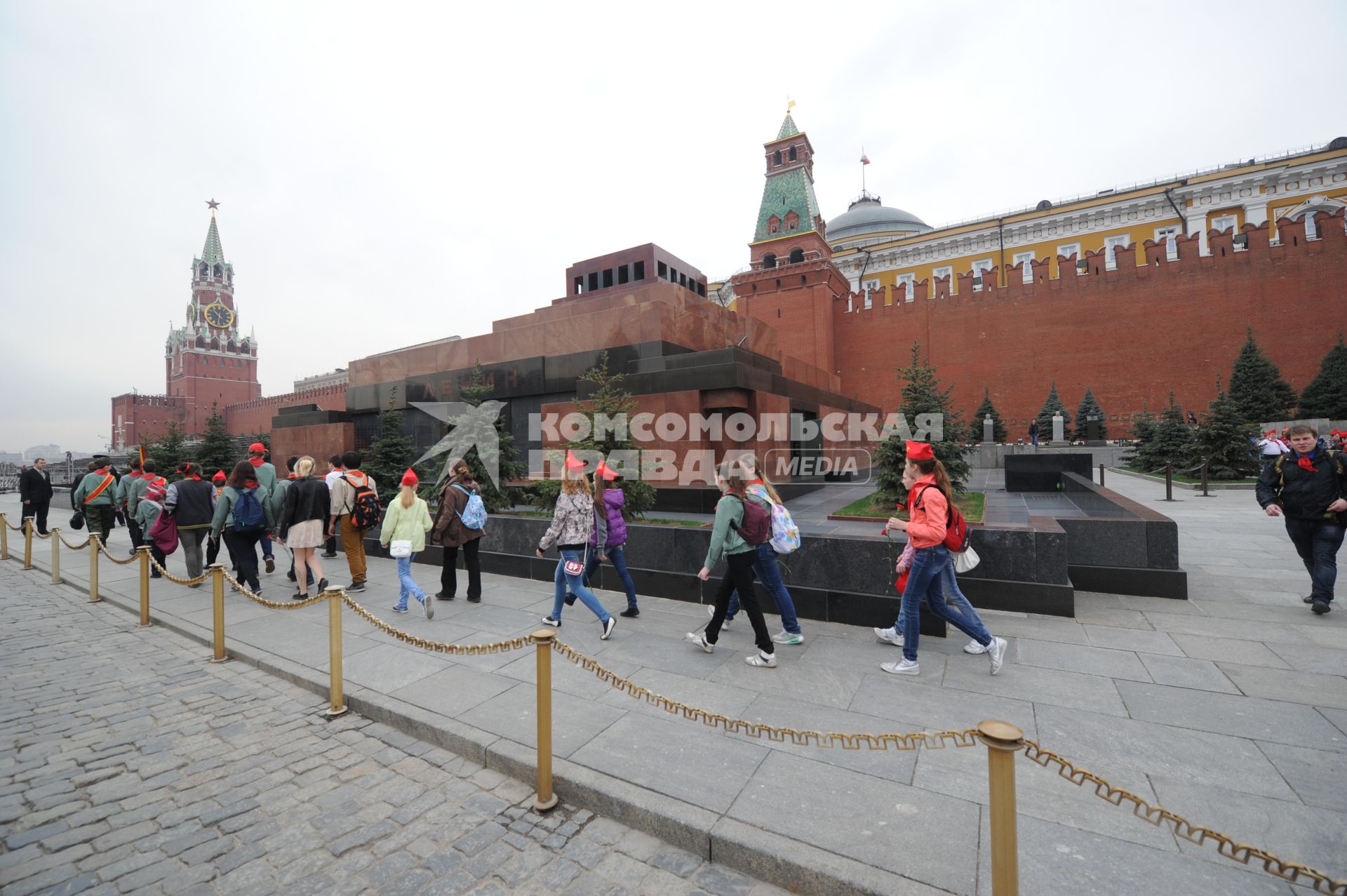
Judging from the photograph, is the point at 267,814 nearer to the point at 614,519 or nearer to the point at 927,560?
the point at 614,519

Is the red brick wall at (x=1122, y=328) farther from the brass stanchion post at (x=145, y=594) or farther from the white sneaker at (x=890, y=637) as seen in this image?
the brass stanchion post at (x=145, y=594)

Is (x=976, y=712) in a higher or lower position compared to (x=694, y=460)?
lower

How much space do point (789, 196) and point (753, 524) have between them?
32314 millimetres

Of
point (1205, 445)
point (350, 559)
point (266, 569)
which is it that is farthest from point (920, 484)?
point (1205, 445)

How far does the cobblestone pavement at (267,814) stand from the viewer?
266cm

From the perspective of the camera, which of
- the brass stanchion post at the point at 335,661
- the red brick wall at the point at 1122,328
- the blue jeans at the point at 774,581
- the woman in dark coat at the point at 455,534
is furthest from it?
the red brick wall at the point at 1122,328

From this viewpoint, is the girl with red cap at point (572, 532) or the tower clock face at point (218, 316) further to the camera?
the tower clock face at point (218, 316)

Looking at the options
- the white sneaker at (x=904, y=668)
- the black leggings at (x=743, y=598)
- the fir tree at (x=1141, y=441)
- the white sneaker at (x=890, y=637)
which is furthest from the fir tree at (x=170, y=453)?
the fir tree at (x=1141, y=441)

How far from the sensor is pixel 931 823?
274 cm

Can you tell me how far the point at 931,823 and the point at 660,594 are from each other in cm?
464

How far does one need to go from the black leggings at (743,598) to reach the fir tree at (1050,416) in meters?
31.1

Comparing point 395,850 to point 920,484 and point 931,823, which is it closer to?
point 931,823

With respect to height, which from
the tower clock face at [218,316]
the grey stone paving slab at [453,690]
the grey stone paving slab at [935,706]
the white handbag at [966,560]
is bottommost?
the grey stone paving slab at [453,690]

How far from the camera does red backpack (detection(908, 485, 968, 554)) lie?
4.46 metres
